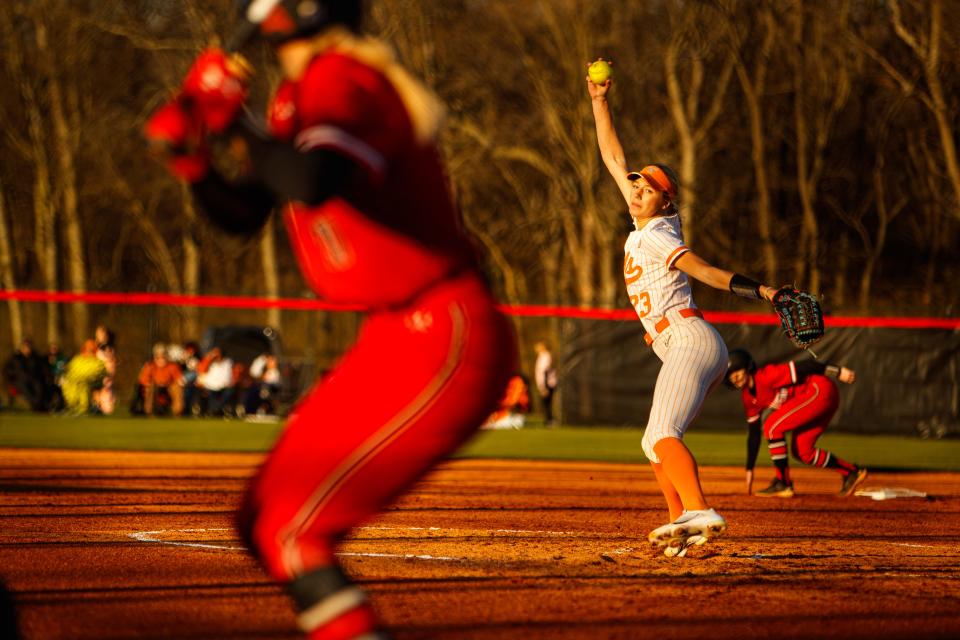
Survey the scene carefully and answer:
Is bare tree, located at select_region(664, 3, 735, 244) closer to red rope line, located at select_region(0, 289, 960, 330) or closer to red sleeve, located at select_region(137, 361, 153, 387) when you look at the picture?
red rope line, located at select_region(0, 289, 960, 330)

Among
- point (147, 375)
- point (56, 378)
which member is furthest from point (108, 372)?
point (56, 378)

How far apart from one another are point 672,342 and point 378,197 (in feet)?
12.9

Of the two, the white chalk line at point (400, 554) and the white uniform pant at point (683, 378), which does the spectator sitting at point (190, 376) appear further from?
the white uniform pant at point (683, 378)

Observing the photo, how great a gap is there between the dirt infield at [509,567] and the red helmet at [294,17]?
7.98 ft

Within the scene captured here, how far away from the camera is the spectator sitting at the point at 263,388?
25.6m

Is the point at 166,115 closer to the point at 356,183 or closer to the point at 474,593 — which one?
the point at 356,183

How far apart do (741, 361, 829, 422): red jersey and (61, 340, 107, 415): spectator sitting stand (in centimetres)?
1562

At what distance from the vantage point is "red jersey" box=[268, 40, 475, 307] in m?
3.36

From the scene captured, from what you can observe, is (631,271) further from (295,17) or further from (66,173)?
(66,173)

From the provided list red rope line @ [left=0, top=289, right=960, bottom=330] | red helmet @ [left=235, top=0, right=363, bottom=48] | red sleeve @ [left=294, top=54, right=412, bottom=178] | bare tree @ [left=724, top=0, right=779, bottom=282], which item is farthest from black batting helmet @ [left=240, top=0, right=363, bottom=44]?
bare tree @ [left=724, top=0, right=779, bottom=282]

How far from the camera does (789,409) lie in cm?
1193

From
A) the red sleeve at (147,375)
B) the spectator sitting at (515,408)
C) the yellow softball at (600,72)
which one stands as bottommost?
the spectator sitting at (515,408)

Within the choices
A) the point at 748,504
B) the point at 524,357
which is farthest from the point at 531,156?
the point at 748,504

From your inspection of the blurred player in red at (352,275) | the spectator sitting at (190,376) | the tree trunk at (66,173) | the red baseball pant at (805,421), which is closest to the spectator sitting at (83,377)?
the spectator sitting at (190,376)
